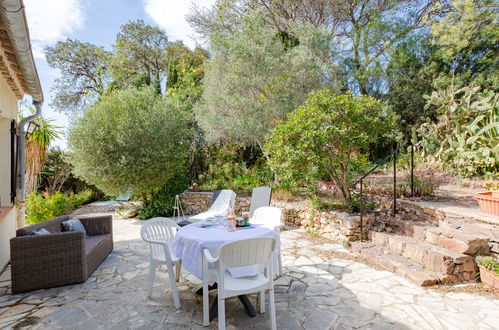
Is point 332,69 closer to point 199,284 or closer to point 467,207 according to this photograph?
point 467,207

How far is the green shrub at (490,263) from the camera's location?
3.39 meters

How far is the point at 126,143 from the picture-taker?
298 inches

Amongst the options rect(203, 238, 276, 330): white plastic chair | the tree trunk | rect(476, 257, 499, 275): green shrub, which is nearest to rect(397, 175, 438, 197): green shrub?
rect(476, 257, 499, 275): green shrub

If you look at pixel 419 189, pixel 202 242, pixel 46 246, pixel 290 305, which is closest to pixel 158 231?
pixel 202 242

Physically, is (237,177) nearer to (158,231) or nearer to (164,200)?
(164,200)

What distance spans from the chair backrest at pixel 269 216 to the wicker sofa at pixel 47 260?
238 cm

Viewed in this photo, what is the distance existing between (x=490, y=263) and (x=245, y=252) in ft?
10.4

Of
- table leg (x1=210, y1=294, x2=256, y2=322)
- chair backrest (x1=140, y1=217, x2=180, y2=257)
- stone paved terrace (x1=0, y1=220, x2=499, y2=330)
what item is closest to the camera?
stone paved terrace (x1=0, y1=220, x2=499, y2=330)

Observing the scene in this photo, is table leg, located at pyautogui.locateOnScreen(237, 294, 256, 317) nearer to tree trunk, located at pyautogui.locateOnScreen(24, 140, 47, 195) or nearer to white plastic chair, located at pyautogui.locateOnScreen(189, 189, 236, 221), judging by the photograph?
white plastic chair, located at pyautogui.locateOnScreen(189, 189, 236, 221)

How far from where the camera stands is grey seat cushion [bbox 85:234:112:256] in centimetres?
406

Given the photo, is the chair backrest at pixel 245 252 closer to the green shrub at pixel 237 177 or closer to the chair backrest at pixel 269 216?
the chair backrest at pixel 269 216

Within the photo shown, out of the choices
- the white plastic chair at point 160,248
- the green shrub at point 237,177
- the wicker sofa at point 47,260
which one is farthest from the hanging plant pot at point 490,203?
the wicker sofa at point 47,260

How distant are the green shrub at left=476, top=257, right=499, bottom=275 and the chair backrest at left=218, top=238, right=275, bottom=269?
2901 mm

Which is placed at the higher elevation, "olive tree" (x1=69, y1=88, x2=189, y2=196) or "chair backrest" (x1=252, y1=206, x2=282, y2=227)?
"olive tree" (x1=69, y1=88, x2=189, y2=196)
